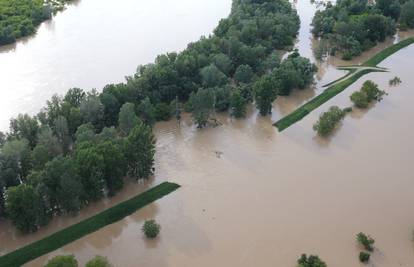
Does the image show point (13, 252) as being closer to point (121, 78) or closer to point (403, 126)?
point (121, 78)

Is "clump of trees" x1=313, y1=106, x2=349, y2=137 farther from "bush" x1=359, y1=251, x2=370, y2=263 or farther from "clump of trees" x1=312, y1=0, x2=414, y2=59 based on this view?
"clump of trees" x1=312, y1=0, x2=414, y2=59

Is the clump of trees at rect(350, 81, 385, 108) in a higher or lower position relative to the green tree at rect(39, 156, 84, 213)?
lower

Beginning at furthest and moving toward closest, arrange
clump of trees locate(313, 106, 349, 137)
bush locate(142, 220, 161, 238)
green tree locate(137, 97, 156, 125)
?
clump of trees locate(313, 106, 349, 137) → green tree locate(137, 97, 156, 125) → bush locate(142, 220, 161, 238)

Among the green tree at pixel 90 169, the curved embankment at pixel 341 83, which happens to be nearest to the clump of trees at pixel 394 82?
the curved embankment at pixel 341 83

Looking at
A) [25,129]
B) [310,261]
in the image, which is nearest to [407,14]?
[310,261]

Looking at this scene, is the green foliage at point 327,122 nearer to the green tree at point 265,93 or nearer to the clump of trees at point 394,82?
the green tree at point 265,93

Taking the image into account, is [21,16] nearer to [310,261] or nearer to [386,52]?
[386,52]

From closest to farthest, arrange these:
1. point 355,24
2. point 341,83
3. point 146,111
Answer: point 146,111, point 341,83, point 355,24

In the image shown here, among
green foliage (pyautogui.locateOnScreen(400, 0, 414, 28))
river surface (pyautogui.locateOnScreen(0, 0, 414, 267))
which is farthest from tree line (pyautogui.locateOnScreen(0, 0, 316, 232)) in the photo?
green foliage (pyautogui.locateOnScreen(400, 0, 414, 28))
